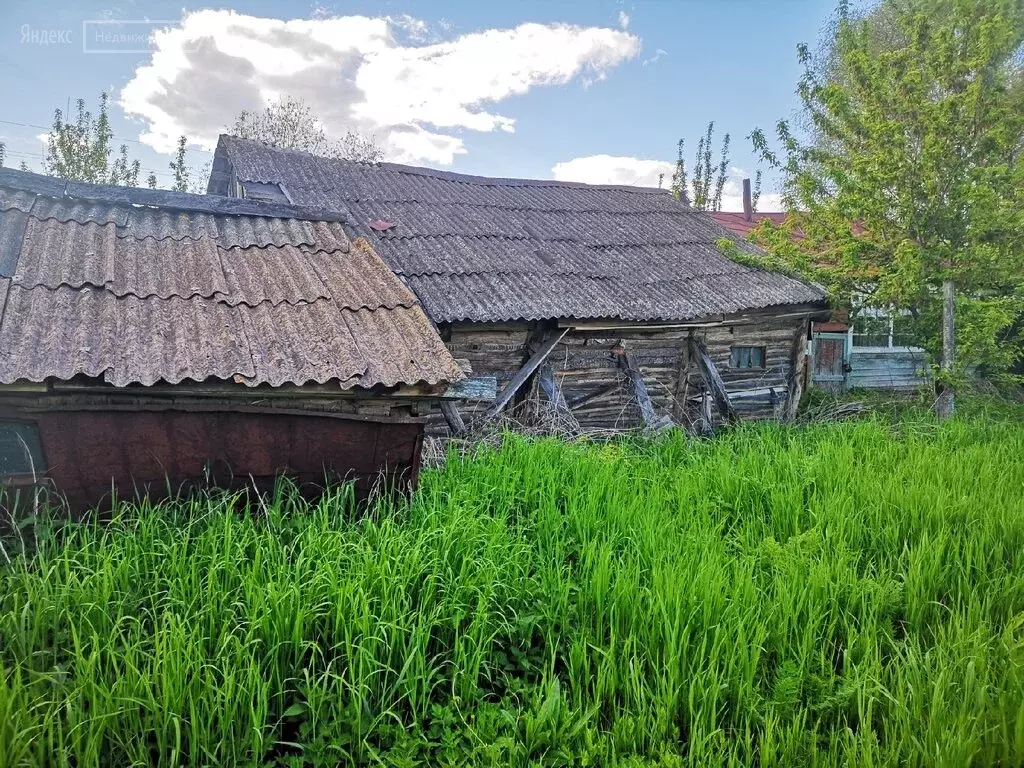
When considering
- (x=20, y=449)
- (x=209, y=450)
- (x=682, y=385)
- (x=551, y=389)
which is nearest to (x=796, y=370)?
(x=682, y=385)

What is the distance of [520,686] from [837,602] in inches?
81.3

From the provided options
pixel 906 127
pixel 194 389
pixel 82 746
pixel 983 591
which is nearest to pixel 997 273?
pixel 906 127

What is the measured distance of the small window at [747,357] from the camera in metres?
10.9

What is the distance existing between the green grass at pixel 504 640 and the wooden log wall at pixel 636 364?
3980mm

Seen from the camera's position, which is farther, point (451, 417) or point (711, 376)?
point (711, 376)

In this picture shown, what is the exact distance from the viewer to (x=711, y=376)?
1009 centimetres

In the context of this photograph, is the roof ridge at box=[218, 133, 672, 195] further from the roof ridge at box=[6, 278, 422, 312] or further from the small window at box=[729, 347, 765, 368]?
the roof ridge at box=[6, 278, 422, 312]

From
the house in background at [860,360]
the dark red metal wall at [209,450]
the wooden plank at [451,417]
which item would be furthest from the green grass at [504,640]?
the house in background at [860,360]

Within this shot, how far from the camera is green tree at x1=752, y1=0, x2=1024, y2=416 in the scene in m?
8.79

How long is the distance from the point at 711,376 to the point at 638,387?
152 cm

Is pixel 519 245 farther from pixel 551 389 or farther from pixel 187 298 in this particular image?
pixel 187 298

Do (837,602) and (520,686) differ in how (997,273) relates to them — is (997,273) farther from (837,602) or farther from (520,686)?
(520,686)

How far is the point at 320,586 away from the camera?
3.22 m

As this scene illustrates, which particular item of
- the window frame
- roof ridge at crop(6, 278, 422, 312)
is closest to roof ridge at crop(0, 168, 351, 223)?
roof ridge at crop(6, 278, 422, 312)
